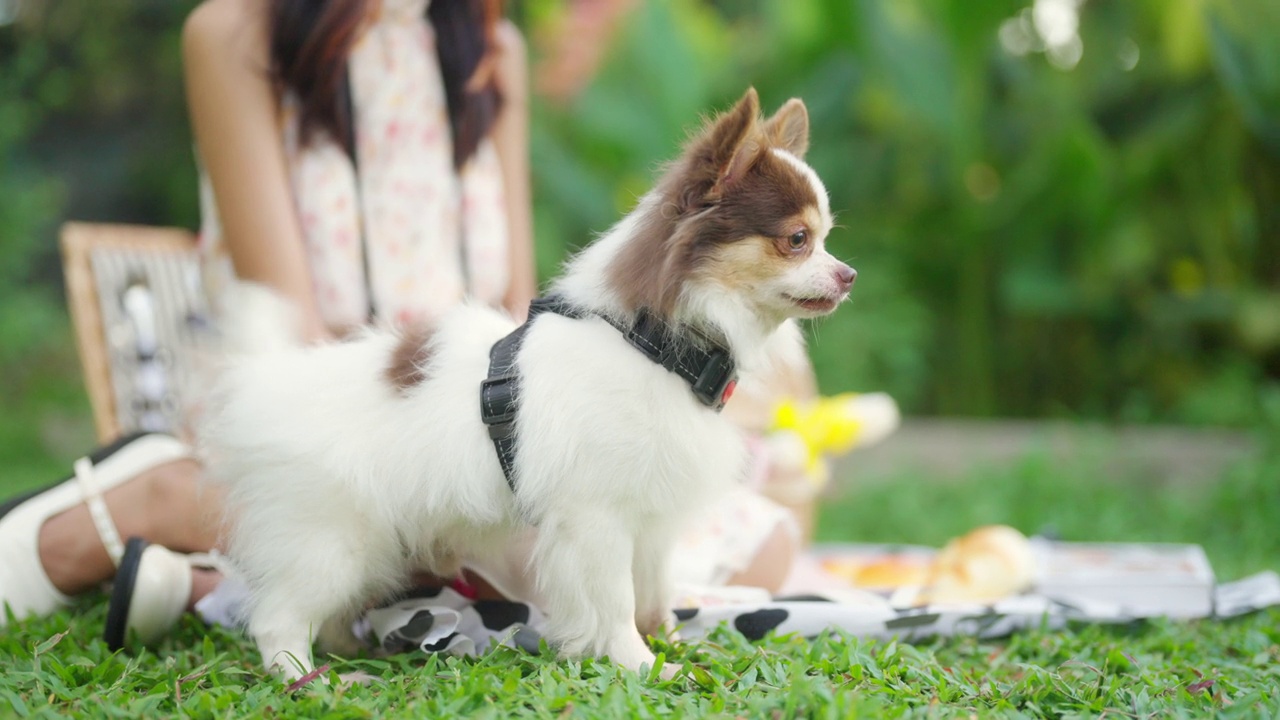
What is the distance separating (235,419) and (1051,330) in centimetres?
500

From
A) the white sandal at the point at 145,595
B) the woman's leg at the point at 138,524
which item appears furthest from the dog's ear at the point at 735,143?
the white sandal at the point at 145,595

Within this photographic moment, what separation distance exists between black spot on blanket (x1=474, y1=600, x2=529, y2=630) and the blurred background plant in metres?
3.04

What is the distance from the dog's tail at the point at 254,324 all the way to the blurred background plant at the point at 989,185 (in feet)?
10.6

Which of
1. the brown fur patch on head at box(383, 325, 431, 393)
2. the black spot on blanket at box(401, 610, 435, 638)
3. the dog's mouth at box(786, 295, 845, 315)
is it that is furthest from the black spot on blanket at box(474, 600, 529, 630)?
the dog's mouth at box(786, 295, 845, 315)

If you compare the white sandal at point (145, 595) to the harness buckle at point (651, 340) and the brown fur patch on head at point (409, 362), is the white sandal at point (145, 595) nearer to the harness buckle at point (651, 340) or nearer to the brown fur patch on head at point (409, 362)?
the brown fur patch on head at point (409, 362)

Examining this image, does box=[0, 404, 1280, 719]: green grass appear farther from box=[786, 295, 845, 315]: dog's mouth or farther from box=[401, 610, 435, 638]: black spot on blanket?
box=[786, 295, 845, 315]: dog's mouth

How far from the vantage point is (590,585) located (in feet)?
6.13

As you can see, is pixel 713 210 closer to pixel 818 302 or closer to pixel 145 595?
pixel 818 302

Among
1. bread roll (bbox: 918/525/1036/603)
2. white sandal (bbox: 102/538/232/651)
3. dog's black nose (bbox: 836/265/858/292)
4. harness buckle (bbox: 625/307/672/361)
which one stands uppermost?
dog's black nose (bbox: 836/265/858/292)

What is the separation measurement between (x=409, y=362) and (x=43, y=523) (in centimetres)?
106

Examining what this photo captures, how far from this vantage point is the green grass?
174 cm

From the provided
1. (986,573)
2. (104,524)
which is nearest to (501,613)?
(104,524)

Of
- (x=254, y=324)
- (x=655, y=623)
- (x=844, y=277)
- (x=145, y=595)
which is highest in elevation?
(x=844, y=277)

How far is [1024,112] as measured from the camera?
564 cm
